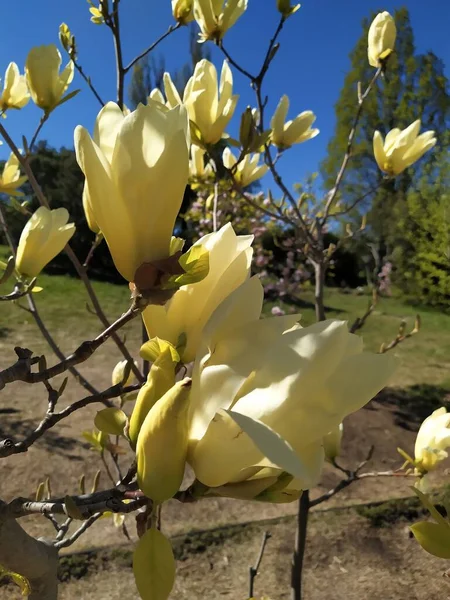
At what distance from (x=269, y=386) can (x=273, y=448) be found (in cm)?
7

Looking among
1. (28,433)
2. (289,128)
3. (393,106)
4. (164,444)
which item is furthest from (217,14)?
(393,106)

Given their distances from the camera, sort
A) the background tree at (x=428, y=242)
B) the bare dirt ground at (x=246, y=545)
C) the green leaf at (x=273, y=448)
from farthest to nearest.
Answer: the background tree at (x=428, y=242), the bare dirt ground at (x=246, y=545), the green leaf at (x=273, y=448)

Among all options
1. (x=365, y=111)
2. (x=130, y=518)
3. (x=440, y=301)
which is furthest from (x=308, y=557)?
(x=365, y=111)

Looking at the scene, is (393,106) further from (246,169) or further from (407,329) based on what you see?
(246,169)

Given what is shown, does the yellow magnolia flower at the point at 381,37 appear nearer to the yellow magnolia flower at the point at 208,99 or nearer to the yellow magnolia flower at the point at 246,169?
the yellow magnolia flower at the point at 246,169

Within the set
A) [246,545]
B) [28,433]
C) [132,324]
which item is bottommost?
[246,545]

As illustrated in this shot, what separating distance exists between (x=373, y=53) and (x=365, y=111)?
39.5ft

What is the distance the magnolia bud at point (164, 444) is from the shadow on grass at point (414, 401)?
3.28 meters

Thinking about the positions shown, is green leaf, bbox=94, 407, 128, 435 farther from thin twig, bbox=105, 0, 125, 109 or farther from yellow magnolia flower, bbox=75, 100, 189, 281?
thin twig, bbox=105, 0, 125, 109

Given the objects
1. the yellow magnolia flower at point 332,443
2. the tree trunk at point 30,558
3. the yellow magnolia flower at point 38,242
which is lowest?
the yellow magnolia flower at point 332,443

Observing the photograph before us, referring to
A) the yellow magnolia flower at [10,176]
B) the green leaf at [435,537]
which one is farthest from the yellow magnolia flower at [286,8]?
the green leaf at [435,537]

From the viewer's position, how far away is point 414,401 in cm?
383

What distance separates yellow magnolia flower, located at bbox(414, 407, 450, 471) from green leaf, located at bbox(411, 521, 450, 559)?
0.46 m

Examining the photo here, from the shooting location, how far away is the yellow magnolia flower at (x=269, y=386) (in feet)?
1.14
